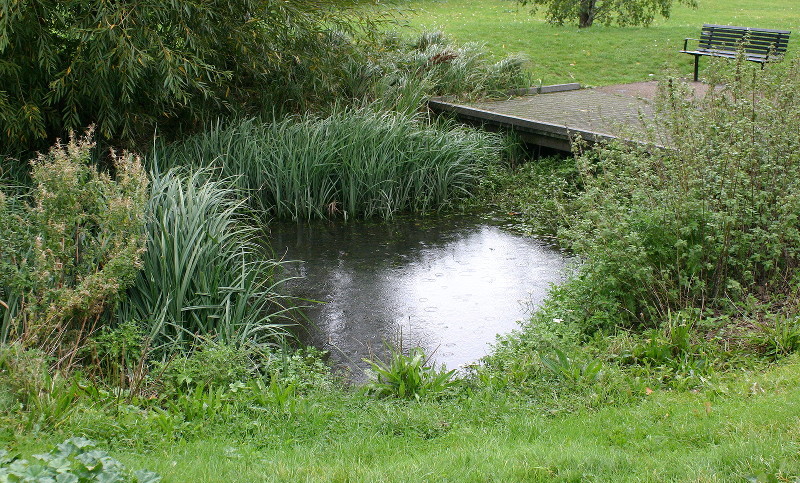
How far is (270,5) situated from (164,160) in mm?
2339

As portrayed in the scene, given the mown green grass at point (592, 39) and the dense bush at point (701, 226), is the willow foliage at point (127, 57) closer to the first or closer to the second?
the mown green grass at point (592, 39)

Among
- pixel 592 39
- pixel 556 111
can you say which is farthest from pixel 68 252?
pixel 592 39

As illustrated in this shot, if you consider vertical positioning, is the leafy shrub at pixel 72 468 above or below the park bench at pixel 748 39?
below

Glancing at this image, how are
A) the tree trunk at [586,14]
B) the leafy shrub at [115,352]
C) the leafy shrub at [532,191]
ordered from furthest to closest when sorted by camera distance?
the tree trunk at [586,14]
the leafy shrub at [532,191]
the leafy shrub at [115,352]

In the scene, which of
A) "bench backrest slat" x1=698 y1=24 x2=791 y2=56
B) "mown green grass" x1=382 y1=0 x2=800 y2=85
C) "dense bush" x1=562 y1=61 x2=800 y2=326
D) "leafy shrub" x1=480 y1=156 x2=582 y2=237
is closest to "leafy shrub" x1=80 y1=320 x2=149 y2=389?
"dense bush" x1=562 y1=61 x2=800 y2=326

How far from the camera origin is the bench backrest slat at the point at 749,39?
15.0 meters

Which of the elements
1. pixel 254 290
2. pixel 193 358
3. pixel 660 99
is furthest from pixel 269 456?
pixel 660 99

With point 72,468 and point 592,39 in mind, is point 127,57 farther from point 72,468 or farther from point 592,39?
point 592,39

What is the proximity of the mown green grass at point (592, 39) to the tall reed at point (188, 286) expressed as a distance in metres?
7.48

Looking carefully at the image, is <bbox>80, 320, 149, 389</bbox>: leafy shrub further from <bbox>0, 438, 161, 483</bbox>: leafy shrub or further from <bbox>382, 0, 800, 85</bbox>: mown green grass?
<bbox>382, 0, 800, 85</bbox>: mown green grass

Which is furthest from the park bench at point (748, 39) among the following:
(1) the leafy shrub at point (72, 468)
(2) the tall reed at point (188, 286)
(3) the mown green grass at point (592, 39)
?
(1) the leafy shrub at point (72, 468)

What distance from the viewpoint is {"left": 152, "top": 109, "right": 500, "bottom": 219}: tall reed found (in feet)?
33.7

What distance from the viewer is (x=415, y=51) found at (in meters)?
15.0

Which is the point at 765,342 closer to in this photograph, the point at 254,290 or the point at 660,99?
the point at 660,99
